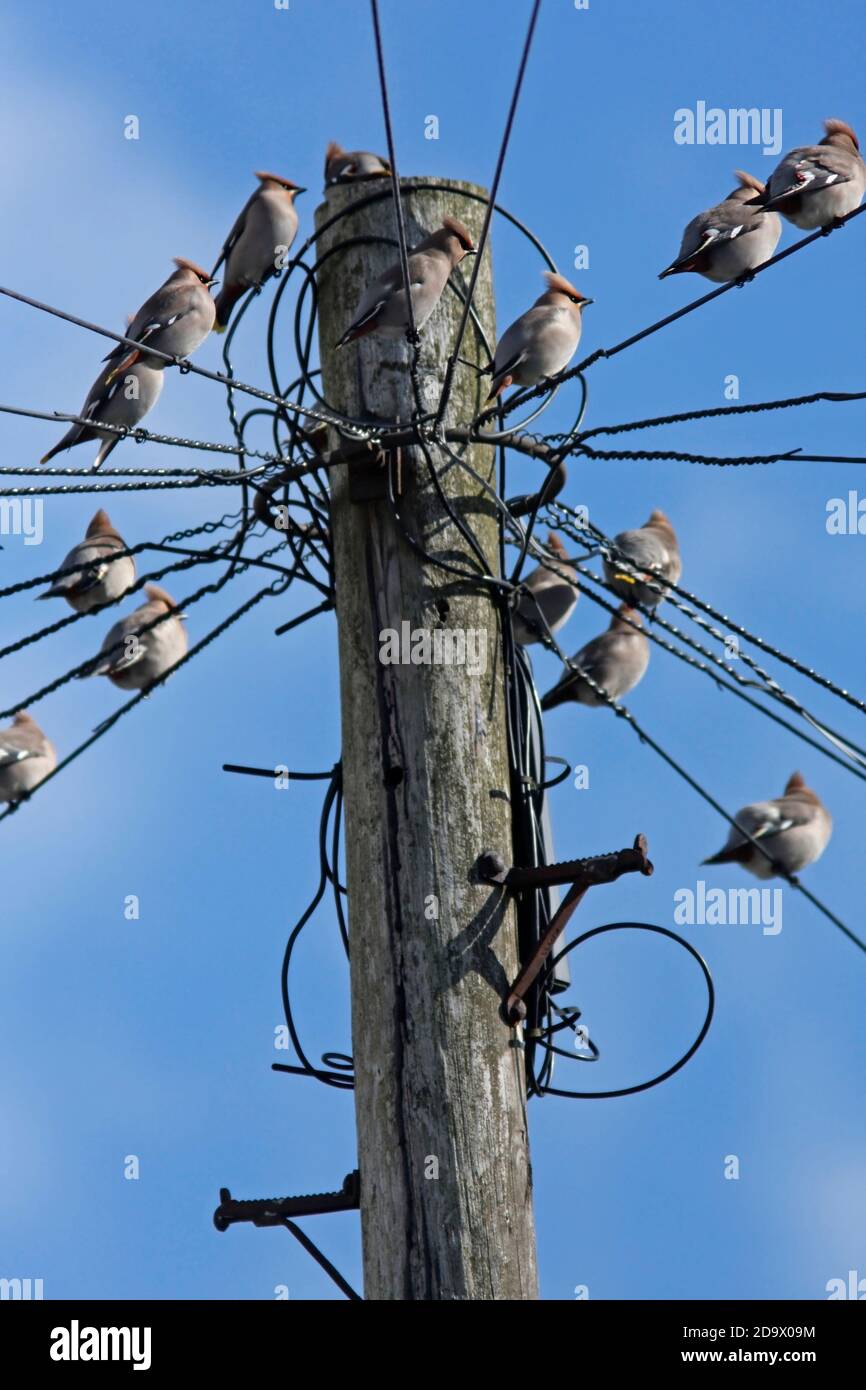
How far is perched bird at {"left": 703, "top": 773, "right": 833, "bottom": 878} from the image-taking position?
7.25 meters

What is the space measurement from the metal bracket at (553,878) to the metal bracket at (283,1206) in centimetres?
56

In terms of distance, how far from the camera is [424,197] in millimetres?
5703

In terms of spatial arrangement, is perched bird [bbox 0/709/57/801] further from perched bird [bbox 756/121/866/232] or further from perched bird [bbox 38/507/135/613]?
perched bird [bbox 756/121/866/232]

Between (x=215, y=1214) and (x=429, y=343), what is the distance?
2403mm

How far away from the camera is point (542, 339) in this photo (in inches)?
249

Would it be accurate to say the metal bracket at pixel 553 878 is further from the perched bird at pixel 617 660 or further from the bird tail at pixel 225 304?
the perched bird at pixel 617 660

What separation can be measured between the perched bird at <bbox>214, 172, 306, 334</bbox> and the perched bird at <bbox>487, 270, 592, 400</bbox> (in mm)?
986

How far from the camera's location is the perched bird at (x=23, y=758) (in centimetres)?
804

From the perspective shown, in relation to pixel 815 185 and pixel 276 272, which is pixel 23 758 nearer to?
pixel 276 272

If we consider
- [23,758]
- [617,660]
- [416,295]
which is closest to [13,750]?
[23,758]

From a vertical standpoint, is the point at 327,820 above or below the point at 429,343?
below

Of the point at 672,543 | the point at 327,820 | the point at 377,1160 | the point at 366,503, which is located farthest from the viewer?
the point at 672,543
